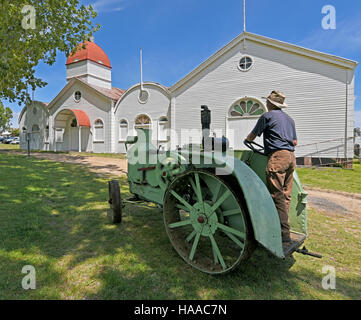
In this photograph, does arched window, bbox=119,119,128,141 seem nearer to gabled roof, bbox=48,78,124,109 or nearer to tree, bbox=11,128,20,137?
gabled roof, bbox=48,78,124,109

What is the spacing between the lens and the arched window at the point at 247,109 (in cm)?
1495

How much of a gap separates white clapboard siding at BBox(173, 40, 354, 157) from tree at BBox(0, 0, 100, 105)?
26.9 ft

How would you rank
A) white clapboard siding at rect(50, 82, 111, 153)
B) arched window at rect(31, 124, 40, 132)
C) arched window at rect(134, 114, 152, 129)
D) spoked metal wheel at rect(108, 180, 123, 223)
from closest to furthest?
1. spoked metal wheel at rect(108, 180, 123, 223)
2. arched window at rect(134, 114, 152, 129)
3. white clapboard siding at rect(50, 82, 111, 153)
4. arched window at rect(31, 124, 40, 132)

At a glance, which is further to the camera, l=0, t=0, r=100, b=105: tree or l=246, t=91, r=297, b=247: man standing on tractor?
l=0, t=0, r=100, b=105: tree

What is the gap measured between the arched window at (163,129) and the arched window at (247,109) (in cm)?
537

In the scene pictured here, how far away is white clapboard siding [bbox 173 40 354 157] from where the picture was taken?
43.4ft

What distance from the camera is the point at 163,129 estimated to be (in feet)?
61.4

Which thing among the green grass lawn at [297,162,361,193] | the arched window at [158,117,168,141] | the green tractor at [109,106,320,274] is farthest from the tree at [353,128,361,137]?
the green tractor at [109,106,320,274]

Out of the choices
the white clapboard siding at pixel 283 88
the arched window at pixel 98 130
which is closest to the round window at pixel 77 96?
the arched window at pixel 98 130

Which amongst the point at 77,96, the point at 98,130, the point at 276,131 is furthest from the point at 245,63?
the point at 77,96

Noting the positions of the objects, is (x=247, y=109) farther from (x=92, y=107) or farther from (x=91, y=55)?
(x=91, y=55)

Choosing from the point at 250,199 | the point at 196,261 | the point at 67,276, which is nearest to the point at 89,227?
the point at 67,276
